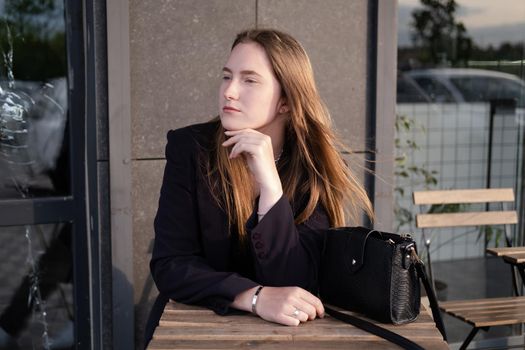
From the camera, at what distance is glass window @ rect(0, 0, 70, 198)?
2.99 meters

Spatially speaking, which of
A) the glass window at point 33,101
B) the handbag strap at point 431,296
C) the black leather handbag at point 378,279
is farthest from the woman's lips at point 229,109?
the glass window at point 33,101

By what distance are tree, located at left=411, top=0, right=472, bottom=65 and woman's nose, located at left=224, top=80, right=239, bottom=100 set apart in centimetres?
303

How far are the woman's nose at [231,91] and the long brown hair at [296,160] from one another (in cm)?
14

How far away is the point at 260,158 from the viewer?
1944 millimetres

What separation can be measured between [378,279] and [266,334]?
12.4 inches

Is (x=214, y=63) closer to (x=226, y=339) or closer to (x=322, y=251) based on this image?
(x=322, y=251)

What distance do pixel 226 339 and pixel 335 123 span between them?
1913 millimetres

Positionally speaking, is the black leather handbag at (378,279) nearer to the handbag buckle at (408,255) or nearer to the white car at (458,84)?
the handbag buckle at (408,255)

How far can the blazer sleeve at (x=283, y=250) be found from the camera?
77.0 inches

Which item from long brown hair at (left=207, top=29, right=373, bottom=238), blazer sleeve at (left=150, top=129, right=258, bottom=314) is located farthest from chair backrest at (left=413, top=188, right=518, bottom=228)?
blazer sleeve at (left=150, top=129, right=258, bottom=314)

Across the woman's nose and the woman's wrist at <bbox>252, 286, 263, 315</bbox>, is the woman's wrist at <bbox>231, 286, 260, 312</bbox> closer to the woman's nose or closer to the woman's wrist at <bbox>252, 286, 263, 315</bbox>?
the woman's wrist at <bbox>252, 286, 263, 315</bbox>

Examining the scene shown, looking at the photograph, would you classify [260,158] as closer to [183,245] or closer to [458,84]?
[183,245]

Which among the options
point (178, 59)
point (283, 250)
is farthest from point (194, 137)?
point (178, 59)

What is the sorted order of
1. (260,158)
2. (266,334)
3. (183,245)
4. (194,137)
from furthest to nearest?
(194,137), (183,245), (260,158), (266,334)
